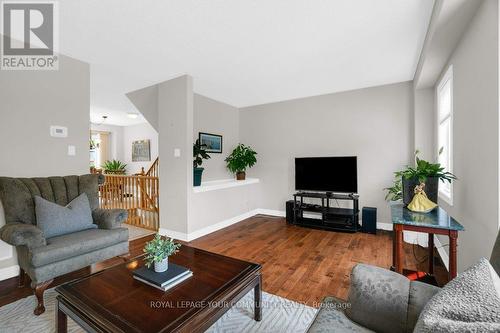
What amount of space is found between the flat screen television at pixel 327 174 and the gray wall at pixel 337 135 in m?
0.30

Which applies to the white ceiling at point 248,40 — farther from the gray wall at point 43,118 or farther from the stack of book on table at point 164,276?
the stack of book on table at point 164,276

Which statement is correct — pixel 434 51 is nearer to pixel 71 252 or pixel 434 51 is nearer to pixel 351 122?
pixel 351 122

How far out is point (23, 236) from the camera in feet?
5.82

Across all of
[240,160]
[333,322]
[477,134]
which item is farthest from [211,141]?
[333,322]

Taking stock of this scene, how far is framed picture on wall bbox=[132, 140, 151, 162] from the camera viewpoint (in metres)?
7.34

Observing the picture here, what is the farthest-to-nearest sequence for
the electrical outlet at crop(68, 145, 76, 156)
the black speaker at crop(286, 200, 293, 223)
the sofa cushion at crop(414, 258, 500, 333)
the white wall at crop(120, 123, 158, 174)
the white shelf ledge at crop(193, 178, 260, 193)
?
1. the white wall at crop(120, 123, 158, 174)
2. the black speaker at crop(286, 200, 293, 223)
3. the white shelf ledge at crop(193, 178, 260, 193)
4. the electrical outlet at crop(68, 145, 76, 156)
5. the sofa cushion at crop(414, 258, 500, 333)

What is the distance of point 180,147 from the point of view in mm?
3479

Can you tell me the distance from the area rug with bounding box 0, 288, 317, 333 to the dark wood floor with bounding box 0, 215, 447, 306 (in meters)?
0.13

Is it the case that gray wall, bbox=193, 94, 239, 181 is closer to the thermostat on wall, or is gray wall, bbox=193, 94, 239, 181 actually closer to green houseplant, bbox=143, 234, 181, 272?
the thermostat on wall

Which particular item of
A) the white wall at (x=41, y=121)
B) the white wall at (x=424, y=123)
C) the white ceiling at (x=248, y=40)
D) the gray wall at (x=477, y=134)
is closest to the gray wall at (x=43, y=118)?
the white wall at (x=41, y=121)

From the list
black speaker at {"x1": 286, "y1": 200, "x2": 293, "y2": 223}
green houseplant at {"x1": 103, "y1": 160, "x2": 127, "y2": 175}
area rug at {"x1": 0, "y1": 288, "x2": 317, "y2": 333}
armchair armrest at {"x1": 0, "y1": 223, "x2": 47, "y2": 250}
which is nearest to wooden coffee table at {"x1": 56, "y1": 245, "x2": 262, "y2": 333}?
area rug at {"x1": 0, "y1": 288, "x2": 317, "y2": 333}

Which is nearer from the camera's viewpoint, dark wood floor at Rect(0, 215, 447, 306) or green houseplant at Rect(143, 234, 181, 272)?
green houseplant at Rect(143, 234, 181, 272)

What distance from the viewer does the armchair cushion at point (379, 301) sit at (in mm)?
A: 969

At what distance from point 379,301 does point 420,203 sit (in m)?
1.34
